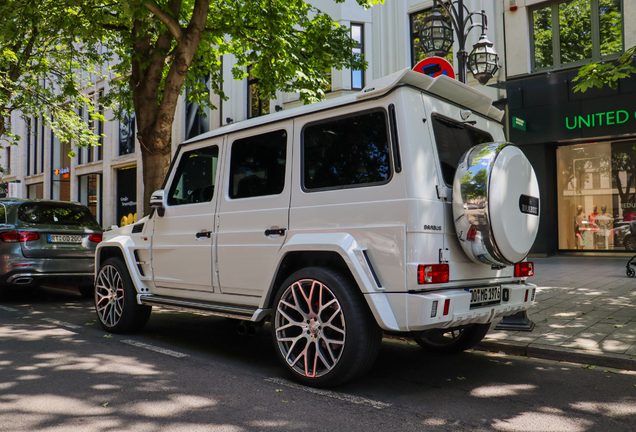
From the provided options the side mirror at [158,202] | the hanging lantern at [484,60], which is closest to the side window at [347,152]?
the side mirror at [158,202]

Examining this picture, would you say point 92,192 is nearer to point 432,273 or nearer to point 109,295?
point 109,295

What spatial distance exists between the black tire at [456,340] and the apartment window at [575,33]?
38.8ft

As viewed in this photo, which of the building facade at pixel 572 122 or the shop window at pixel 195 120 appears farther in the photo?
the shop window at pixel 195 120

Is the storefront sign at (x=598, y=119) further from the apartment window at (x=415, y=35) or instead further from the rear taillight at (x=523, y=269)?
the rear taillight at (x=523, y=269)

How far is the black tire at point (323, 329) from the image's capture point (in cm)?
365

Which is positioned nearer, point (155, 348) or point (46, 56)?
point (155, 348)

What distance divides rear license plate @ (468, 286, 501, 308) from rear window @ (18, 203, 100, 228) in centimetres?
710

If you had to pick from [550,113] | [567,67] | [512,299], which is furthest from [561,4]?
[512,299]

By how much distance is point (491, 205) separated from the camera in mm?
3674

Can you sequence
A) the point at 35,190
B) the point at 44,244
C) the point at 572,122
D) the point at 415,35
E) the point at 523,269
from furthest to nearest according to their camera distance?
1. the point at 35,190
2. the point at 415,35
3. the point at 572,122
4. the point at 44,244
5. the point at 523,269

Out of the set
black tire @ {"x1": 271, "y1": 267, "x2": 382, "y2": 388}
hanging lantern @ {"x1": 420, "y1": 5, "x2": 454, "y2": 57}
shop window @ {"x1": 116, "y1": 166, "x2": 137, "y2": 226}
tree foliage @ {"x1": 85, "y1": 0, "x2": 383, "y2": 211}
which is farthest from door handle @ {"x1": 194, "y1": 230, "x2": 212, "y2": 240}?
shop window @ {"x1": 116, "y1": 166, "x2": 137, "y2": 226}

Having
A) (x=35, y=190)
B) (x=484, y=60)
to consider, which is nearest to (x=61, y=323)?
(x=484, y=60)

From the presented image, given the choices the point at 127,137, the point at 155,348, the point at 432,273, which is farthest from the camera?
the point at 127,137

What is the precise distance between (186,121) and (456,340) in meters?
21.2
